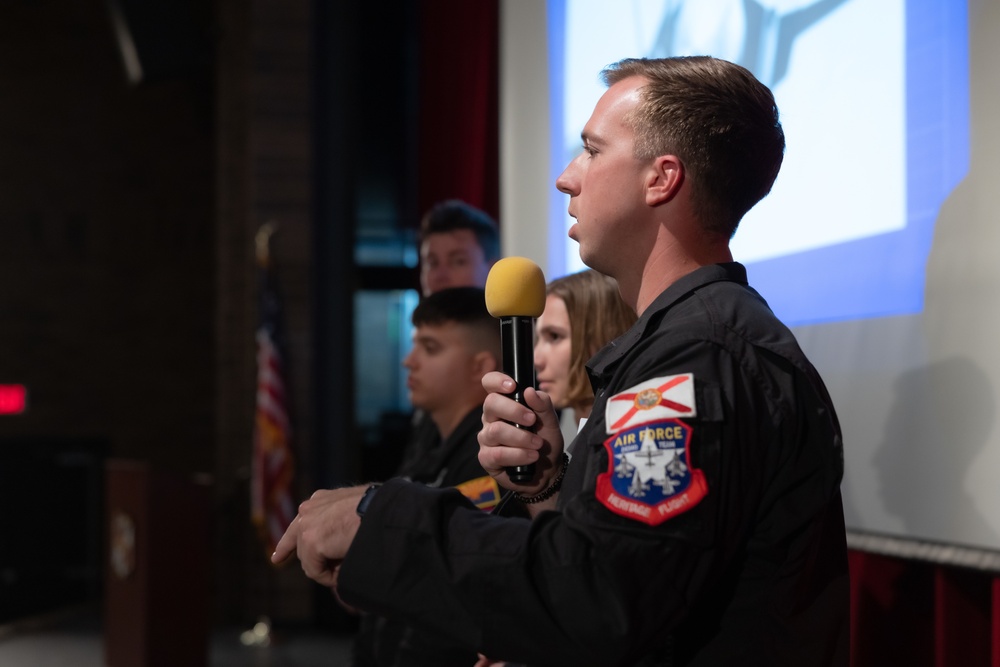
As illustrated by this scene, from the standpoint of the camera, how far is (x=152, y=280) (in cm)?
802

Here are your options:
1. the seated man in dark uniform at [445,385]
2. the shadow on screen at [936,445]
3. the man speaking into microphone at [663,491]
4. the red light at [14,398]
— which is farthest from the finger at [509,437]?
the red light at [14,398]

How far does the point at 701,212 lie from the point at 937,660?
2.43 feet

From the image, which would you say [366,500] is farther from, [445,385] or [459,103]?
[459,103]

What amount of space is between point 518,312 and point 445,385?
1.13 m

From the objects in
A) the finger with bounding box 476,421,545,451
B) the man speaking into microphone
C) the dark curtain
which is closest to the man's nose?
the man speaking into microphone

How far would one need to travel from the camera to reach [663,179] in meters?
1.07

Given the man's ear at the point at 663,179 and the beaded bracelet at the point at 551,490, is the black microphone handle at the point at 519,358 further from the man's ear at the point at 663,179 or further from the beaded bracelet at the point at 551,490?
the man's ear at the point at 663,179

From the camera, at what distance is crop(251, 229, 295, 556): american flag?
552 centimetres

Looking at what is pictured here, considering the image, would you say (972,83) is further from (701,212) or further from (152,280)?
(152,280)

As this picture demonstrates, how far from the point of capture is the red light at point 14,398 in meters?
7.68

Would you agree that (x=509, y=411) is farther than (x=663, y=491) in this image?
Yes

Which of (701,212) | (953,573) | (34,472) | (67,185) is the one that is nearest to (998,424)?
(953,573)

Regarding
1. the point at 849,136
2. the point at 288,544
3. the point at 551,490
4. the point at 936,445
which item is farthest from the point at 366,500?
the point at 849,136

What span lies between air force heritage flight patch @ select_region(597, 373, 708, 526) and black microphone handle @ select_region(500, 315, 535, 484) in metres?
0.25
